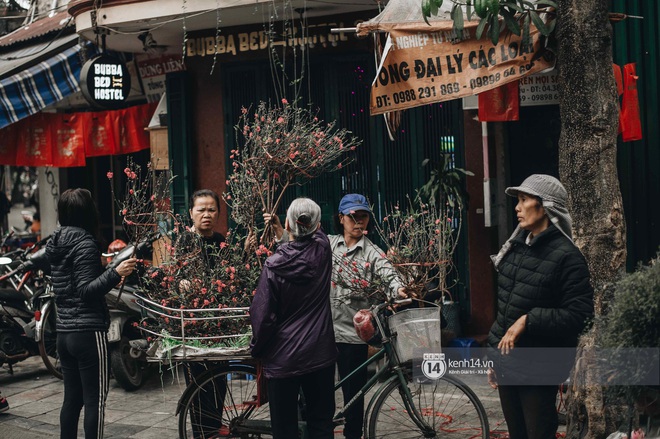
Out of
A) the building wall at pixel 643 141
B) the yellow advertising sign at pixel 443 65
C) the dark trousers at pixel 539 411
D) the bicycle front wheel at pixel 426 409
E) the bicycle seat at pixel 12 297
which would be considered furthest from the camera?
the bicycle seat at pixel 12 297

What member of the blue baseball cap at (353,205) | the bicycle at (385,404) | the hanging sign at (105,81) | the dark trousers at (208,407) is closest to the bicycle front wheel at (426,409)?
the bicycle at (385,404)

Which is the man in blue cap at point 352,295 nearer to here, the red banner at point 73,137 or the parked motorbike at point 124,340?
the parked motorbike at point 124,340

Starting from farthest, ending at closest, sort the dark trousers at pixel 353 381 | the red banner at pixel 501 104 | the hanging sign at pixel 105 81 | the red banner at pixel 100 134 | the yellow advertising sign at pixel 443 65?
1. the red banner at pixel 100 134
2. the hanging sign at pixel 105 81
3. the red banner at pixel 501 104
4. the yellow advertising sign at pixel 443 65
5. the dark trousers at pixel 353 381

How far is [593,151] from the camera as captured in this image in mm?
5688

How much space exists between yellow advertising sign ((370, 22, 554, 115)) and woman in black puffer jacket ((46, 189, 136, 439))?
8.99 feet

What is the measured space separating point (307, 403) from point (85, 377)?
5.34ft

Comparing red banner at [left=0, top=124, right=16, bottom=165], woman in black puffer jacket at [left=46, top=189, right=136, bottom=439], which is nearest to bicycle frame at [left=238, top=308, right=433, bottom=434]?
woman in black puffer jacket at [left=46, top=189, right=136, bottom=439]

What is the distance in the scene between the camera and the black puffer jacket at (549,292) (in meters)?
4.60

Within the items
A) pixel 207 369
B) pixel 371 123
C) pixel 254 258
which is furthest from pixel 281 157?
pixel 371 123

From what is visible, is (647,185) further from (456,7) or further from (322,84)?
(322,84)

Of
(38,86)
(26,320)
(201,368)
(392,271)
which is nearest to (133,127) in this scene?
(38,86)

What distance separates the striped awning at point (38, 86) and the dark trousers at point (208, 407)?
20.6ft

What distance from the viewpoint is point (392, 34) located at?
7.13 meters

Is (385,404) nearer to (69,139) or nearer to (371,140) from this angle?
(371,140)
